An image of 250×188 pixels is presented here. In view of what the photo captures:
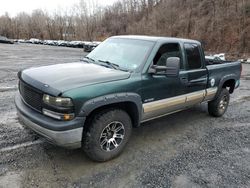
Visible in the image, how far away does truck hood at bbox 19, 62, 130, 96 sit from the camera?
10.2 ft

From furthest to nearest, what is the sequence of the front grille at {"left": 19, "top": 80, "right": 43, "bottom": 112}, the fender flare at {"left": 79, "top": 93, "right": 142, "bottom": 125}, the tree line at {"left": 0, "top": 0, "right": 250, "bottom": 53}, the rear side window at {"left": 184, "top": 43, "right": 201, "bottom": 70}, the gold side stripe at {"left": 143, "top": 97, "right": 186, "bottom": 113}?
the tree line at {"left": 0, "top": 0, "right": 250, "bottom": 53} → the rear side window at {"left": 184, "top": 43, "right": 201, "bottom": 70} → the gold side stripe at {"left": 143, "top": 97, "right": 186, "bottom": 113} → the front grille at {"left": 19, "top": 80, "right": 43, "bottom": 112} → the fender flare at {"left": 79, "top": 93, "right": 142, "bottom": 125}

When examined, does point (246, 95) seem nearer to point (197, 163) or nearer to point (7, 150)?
point (197, 163)

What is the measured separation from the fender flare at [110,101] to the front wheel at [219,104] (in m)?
2.64

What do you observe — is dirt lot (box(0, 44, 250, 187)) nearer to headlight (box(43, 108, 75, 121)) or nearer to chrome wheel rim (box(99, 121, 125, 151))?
chrome wheel rim (box(99, 121, 125, 151))

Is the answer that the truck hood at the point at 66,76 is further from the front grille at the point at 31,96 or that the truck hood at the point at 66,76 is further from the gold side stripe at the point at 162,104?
the gold side stripe at the point at 162,104

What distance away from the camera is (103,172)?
11.0ft

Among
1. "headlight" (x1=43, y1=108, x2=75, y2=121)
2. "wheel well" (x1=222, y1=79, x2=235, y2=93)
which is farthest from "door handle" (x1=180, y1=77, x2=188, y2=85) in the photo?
"headlight" (x1=43, y1=108, x2=75, y2=121)

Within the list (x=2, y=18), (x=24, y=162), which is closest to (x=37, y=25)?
(x=2, y=18)

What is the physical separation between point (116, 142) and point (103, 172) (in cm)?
52

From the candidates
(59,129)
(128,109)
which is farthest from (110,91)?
(59,129)

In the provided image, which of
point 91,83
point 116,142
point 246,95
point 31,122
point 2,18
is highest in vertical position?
point 2,18

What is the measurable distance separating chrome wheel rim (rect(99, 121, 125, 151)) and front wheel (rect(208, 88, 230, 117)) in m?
2.93

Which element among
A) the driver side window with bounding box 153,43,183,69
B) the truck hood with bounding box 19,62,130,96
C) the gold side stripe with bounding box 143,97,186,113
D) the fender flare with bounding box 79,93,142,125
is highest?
the driver side window with bounding box 153,43,183,69

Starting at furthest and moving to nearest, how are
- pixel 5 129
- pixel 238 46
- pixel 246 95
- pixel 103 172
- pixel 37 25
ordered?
pixel 37 25 < pixel 238 46 < pixel 246 95 < pixel 5 129 < pixel 103 172
